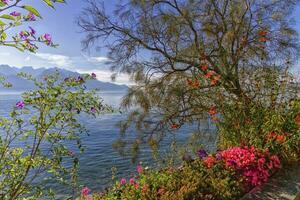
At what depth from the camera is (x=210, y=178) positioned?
417 cm

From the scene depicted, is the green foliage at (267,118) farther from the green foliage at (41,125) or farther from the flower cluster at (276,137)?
the green foliage at (41,125)

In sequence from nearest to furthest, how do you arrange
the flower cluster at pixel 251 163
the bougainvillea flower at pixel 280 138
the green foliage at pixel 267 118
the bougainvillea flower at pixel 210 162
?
the flower cluster at pixel 251 163 → the bougainvillea flower at pixel 210 162 → the bougainvillea flower at pixel 280 138 → the green foliage at pixel 267 118

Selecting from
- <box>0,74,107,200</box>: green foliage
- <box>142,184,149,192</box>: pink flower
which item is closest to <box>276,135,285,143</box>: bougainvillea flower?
<box>142,184,149,192</box>: pink flower

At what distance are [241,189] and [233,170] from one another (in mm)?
286

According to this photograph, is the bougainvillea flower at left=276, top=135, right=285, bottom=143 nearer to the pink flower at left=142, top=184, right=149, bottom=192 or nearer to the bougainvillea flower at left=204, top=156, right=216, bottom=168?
the bougainvillea flower at left=204, top=156, right=216, bottom=168

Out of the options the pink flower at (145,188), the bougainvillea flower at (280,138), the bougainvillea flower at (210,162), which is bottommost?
the pink flower at (145,188)

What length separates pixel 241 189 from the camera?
4.23 meters

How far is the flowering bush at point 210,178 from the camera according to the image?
12.6ft

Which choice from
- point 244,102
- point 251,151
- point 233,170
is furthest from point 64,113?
point 244,102

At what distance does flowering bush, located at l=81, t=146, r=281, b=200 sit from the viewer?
12.6ft

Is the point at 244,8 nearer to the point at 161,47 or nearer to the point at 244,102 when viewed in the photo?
the point at 161,47

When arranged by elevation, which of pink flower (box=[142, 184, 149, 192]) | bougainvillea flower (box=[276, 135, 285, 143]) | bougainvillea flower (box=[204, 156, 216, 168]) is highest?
bougainvillea flower (box=[276, 135, 285, 143])

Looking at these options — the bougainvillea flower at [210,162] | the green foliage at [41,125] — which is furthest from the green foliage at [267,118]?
the green foliage at [41,125]

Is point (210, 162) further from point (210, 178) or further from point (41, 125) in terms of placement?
point (41, 125)
